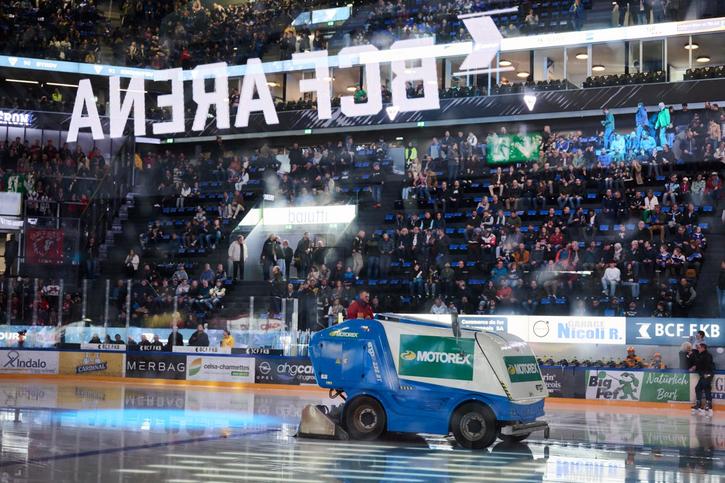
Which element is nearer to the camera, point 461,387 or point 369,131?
point 461,387

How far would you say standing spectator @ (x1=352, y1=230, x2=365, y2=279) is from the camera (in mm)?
30594

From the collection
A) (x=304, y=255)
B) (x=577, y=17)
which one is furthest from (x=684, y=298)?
(x=577, y=17)

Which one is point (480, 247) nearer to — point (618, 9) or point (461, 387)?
point (618, 9)

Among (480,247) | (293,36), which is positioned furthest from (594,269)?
(293,36)

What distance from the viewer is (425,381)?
1412cm

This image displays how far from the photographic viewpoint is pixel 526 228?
1195 inches

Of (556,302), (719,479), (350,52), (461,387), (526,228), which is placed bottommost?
(719,479)

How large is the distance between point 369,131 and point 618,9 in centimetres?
1149

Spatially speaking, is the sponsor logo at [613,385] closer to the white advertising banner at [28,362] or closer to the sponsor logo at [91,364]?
the sponsor logo at [91,364]

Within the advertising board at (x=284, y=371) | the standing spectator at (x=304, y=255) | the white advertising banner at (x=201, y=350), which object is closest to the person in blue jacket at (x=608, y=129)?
the standing spectator at (x=304, y=255)

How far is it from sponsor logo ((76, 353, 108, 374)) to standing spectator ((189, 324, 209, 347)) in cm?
291

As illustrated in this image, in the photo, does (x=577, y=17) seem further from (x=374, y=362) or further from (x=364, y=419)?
(x=364, y=419)

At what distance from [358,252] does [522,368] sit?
16.8m

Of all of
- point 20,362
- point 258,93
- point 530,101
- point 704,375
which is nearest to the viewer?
point 704,375
